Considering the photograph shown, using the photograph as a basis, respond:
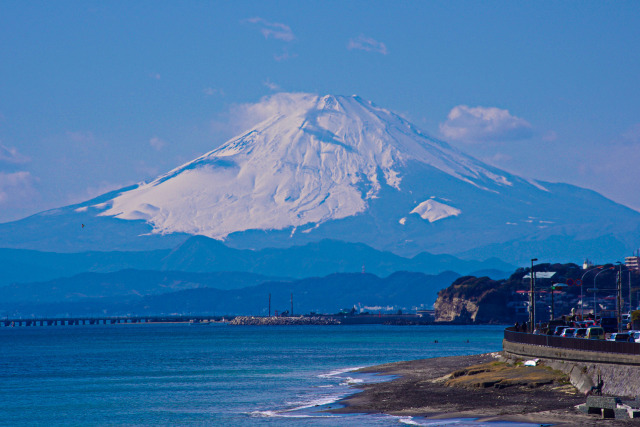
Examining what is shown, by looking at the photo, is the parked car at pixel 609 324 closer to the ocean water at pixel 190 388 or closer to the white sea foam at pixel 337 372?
the ocean water at pixel 190 388

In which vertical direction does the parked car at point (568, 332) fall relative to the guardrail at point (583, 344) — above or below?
above

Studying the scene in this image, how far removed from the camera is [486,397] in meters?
53.3

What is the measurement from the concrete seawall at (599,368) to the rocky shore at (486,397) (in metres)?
0.59

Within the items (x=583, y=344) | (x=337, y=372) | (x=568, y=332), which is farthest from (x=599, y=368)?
(x=337, y=372)

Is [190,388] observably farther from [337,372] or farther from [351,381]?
[337,372]

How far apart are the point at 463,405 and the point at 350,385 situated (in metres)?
17.4

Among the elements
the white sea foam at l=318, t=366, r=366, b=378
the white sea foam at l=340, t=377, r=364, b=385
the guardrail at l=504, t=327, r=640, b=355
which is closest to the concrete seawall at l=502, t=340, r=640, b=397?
the guardrail at l=504, t=327, r=640, b=355

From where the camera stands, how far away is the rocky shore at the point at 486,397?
46250 millimetres

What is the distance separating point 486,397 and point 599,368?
6.33 metres

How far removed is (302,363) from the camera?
95.6 metres

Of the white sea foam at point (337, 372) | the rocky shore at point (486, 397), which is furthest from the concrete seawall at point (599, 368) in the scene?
the white sea foam at point (337, 372)

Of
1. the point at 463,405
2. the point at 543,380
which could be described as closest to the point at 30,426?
the point at 463,405

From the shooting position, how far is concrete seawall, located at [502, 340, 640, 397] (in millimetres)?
47656

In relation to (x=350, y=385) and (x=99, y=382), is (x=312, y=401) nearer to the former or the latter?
(x=350, y=385)
